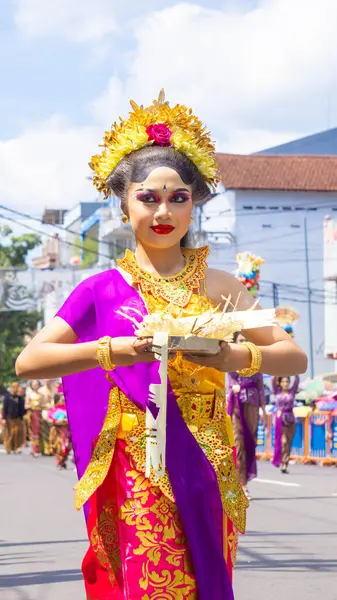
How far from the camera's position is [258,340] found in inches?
196

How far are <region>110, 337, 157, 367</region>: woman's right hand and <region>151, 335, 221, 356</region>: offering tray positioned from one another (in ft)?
0.15

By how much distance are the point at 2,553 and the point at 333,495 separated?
6.39 metres

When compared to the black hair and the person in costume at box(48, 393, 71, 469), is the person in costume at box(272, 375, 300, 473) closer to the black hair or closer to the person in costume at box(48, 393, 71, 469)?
the person in costume at box(48, 393, 71, 469)

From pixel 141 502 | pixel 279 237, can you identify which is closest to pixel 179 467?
pixel 141 502

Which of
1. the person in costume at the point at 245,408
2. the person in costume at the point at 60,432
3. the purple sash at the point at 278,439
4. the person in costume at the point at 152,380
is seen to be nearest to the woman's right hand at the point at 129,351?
the person in costume at the point at 152,380

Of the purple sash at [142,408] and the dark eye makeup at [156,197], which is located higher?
the dark eye makeup at [156,197]

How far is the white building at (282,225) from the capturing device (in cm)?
6397

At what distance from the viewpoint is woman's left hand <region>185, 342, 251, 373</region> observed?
4.54 m

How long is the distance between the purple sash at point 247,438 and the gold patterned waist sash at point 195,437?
28.8ft

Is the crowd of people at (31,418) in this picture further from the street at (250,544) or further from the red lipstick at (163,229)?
the red lipstick at (163,229)

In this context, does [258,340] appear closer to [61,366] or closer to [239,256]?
[61,366]

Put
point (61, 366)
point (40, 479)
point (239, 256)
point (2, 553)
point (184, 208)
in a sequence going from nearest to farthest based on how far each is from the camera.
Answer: point (61, 366)
point (184, 208)
point (2, 553)
point (239, 256)
point (40, 479)

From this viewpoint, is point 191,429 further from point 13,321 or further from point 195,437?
point 13,321

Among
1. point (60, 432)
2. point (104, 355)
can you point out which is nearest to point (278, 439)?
point (60, 432)
